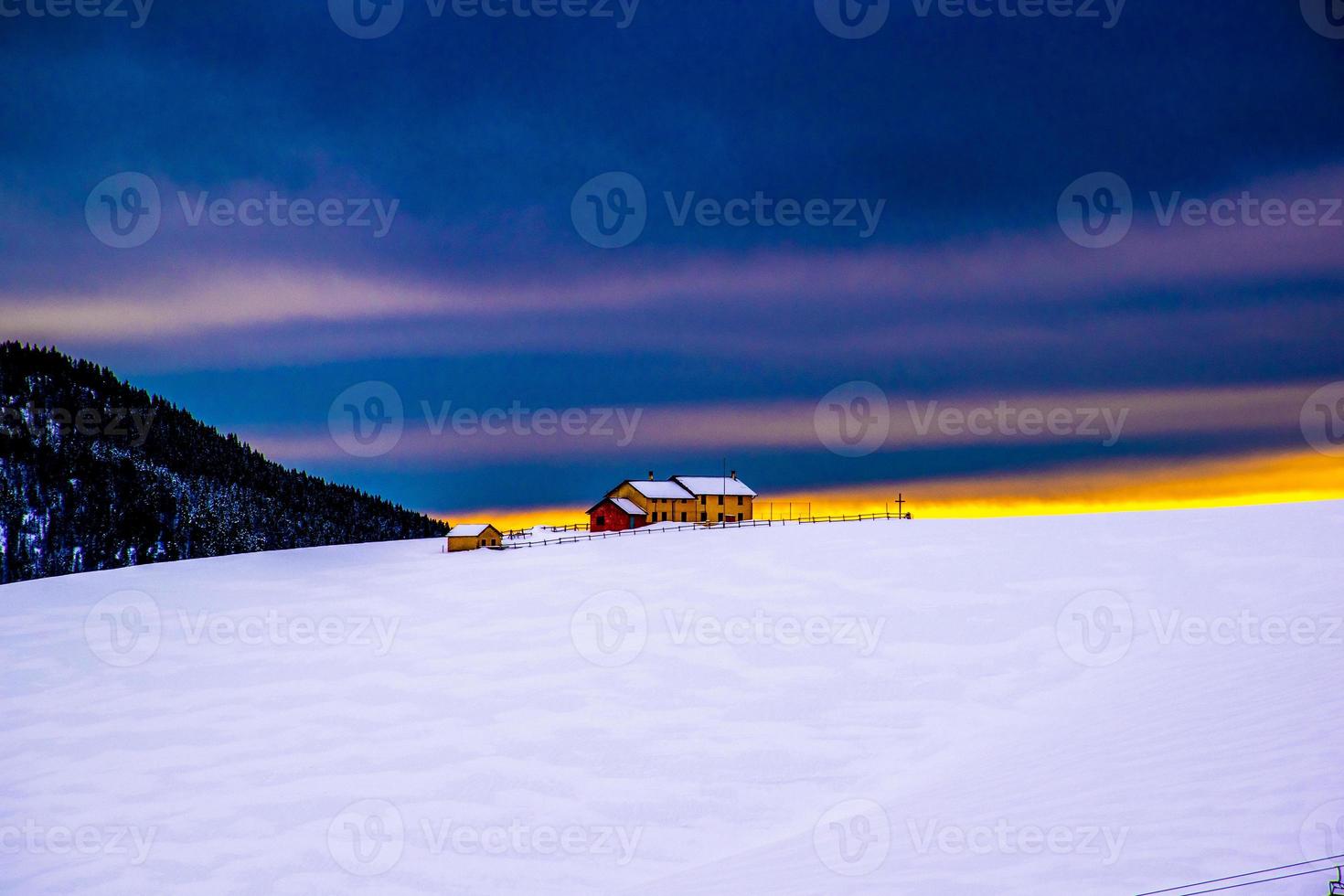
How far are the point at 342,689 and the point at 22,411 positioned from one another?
105 metres

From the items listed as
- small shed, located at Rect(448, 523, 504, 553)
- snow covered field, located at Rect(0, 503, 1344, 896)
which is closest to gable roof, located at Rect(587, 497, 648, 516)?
small shed, located at Rect(448, 523, 504, 553)

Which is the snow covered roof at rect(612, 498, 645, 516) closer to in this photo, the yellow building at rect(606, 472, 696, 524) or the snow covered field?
the yellow building at rect(606, 472, 696, 524)

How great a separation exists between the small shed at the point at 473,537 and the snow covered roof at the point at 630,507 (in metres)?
17.5

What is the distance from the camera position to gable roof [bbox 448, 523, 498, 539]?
58.3 m

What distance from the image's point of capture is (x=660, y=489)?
78312 millimetres

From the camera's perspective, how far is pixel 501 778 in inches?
962

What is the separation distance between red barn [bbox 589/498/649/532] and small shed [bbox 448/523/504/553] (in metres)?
16.7

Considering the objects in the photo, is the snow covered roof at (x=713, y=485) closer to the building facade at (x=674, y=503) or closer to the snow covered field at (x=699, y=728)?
the building facade at (x=674, y=503)

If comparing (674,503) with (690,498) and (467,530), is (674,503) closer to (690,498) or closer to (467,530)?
(690,498)

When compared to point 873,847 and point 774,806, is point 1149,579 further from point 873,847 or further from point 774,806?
point 873,847

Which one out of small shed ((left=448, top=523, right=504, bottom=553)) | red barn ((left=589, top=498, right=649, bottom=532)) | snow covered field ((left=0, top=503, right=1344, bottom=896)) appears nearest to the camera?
snow covered field ((left=0, top=503, right=1344, bottom=896))

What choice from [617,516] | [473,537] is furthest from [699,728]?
[617,516]

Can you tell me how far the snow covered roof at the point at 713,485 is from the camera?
262 ft

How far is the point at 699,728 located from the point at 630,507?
50207mm
